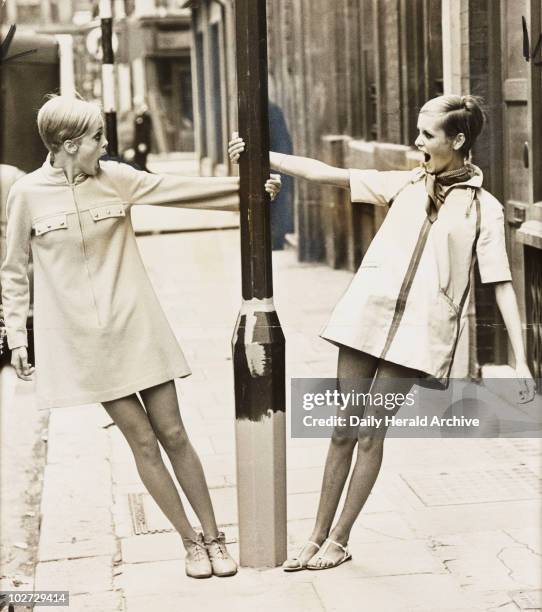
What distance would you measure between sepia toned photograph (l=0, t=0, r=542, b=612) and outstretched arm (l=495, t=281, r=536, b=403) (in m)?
0.01

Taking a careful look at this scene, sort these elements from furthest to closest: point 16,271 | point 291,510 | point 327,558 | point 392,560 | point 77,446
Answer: point 77,446 < point 291,510 < point 392,560 < point 327,558 < point 16,271

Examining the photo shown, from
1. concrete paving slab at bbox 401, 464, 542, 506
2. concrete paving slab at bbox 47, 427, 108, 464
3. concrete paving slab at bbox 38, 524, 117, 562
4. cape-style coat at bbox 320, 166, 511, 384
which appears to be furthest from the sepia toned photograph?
concrete paving slab at bbox 47, 427, 108, 464

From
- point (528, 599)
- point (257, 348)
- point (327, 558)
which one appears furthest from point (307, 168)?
point (528, 599)

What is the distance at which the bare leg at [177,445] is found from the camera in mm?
4285

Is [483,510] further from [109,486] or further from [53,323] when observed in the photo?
[53,323]

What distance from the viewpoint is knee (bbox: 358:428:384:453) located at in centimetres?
433

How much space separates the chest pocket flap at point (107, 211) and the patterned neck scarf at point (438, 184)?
0.93 metres

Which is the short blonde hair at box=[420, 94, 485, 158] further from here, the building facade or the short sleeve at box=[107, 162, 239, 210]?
the short sleeve at box=[107, 162, 239, 210]

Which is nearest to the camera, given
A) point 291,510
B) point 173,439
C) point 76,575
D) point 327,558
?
point 173,439

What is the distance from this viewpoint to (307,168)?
4.16 metres

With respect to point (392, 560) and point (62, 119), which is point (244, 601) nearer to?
point (392, 560)

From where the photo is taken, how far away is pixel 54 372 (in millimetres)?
4129

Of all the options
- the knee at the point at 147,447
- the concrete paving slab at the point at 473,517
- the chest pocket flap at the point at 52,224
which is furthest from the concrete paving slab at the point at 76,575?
the chest pocket flap at the point at 52,224

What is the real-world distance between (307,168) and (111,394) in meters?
0.93
